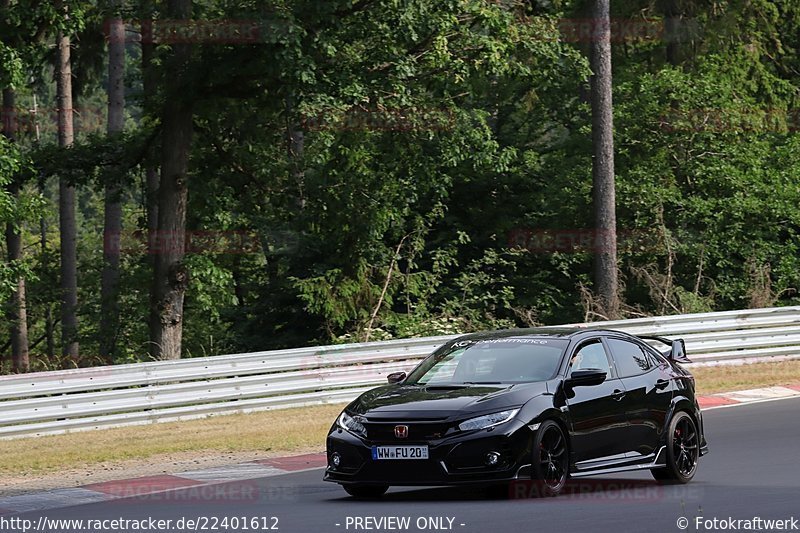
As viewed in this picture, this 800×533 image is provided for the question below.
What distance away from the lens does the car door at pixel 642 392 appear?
12.2m

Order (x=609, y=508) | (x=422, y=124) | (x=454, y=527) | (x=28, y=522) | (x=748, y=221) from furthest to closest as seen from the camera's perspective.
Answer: (x=748, y=221), (x=422, y=124), (x=28, y=522), (x=609, y=508), (x=454, y=527)

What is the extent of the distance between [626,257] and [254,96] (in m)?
10.6

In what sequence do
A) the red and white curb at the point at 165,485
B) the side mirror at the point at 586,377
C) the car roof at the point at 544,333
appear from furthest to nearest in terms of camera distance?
the red and white curb at the point at 165,485 → the car roof at the point at 544,333 → the side mirror at the point at 586,377

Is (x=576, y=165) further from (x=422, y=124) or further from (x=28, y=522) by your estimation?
(x=28, y=522)

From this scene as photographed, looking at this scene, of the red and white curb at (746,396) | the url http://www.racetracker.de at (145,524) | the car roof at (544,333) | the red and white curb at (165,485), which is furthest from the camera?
the red and white curb at (746,396)

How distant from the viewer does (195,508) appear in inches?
465

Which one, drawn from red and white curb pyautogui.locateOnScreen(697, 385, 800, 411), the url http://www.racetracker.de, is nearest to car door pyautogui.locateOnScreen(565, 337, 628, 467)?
the url http://www.racetracker.de

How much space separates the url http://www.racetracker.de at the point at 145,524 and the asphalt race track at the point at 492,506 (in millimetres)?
16

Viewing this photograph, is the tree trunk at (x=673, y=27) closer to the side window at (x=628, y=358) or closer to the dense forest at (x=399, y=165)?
the dense forest at (x=399, y=165)

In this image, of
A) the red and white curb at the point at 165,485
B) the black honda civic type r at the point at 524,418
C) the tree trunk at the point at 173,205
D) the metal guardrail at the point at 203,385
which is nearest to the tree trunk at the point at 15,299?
the tree trunk at the point at 173,205

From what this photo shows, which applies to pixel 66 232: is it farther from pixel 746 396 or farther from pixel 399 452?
pixel 399 452

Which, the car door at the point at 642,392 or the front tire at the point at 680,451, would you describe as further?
the front tire at the point at 680,451

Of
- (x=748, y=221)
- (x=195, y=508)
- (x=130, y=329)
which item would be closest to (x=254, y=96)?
(x=130, y=329)
